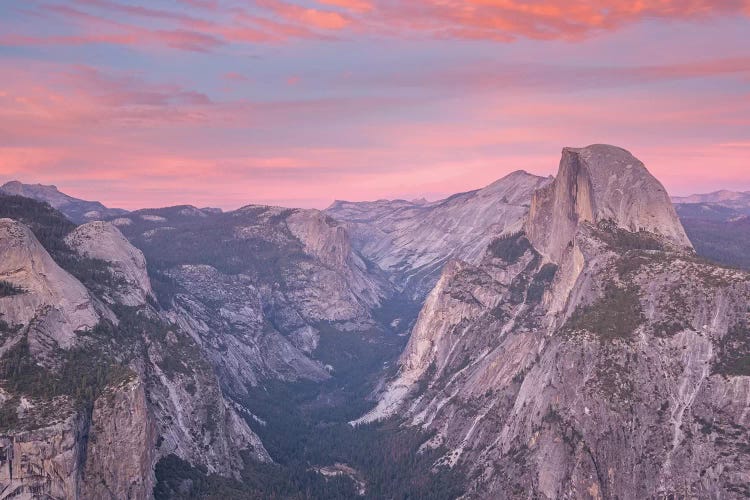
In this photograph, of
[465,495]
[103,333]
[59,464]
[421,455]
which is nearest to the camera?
[59,464]

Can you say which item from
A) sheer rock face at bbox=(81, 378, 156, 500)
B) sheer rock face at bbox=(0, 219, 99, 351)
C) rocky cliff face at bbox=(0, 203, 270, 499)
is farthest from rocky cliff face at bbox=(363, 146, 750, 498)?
sheer rock face at bbox=(0, 219, 99, 351)

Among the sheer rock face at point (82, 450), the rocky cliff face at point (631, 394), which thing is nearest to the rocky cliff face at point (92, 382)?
the sheer rock face at point (82, 450)

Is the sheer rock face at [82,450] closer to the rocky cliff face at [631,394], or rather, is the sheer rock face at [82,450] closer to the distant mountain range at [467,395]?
the distant mountain range at [467,395]

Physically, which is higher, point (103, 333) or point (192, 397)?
point (103, 333)

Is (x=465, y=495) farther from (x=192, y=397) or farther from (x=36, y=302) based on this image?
(x=36, y=302)

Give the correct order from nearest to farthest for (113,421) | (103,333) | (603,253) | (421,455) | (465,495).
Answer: (113,421), (103,333), (465,495), (603,253), (421,455)

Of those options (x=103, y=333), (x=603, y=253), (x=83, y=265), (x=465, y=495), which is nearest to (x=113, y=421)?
(x=103, y=333)
